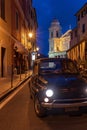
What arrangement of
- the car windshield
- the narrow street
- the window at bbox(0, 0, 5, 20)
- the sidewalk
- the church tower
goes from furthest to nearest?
1. the church tower
2. the window at bbox(0, 0, 5, 20)
3. the sidewalk
4. the car windshield
5. the narrow street

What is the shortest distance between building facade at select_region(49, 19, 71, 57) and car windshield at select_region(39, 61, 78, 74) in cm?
8219

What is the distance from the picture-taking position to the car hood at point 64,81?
8594 mm

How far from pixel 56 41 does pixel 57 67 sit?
93121 mm

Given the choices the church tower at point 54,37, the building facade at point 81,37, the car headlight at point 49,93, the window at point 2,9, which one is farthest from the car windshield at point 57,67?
the church tower at point 54,37

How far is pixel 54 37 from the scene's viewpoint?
345 feet

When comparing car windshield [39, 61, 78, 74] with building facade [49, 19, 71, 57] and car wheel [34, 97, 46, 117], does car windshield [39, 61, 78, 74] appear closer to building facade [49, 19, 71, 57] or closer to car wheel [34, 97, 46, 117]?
car wheel [34, 97, 46, 117]

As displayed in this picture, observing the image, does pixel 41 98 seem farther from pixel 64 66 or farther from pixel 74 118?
pixel 64 66

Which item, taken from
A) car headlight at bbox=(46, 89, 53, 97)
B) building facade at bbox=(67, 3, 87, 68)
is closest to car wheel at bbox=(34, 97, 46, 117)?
car headlight at bbox=(46, 89, 53, 97)

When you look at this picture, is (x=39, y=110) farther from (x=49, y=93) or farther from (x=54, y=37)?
(x=54, y=37)

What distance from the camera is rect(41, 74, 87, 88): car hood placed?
8.59 metres

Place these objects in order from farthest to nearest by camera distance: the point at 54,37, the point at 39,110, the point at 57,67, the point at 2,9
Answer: the point at 54,37, the point at 2,9, the point at 57,67, the point at 39,110

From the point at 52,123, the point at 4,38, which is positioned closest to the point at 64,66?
the point at 52,123

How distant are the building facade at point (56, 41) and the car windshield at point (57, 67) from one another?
8219 centimetres

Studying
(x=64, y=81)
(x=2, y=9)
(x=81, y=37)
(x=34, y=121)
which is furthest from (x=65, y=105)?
(x=81, y=37)
